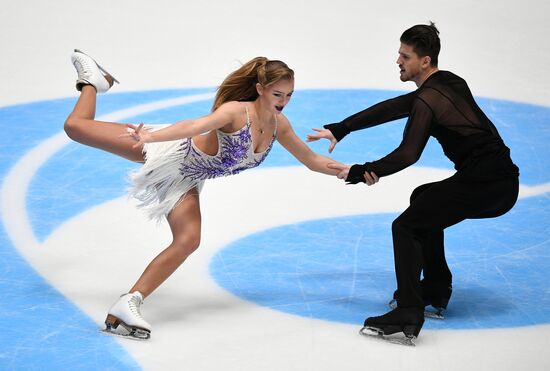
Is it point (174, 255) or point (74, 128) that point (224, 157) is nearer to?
point (174, 255)

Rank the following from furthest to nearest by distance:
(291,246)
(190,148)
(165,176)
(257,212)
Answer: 1. (257,212)
2. (291,246)
3. (165,176)
4. (190,148)

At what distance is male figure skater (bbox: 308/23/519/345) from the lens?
223 inches

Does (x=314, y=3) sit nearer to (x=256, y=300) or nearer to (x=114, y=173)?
(x=114, y=173)

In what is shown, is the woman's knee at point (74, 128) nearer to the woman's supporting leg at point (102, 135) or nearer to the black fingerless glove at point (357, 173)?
the woman's supporting leg at point (102, 135)

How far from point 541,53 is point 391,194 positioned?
4329mm

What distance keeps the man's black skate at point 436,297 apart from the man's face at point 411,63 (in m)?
1.26

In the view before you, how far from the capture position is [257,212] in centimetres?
758

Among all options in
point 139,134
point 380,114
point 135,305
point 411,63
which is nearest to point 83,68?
point 139,134

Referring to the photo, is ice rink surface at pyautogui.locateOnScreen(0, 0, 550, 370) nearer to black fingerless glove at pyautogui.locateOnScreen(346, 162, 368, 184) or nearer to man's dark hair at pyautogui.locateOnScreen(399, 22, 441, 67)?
black fingerless glove at pyautogui.locateOnScreen(346, 162, 368, 184)

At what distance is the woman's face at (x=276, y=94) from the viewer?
573 centimetres

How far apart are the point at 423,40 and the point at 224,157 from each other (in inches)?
52.4

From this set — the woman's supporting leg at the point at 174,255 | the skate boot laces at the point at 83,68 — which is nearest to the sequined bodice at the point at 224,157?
the woman's supporting leg at the point at 174,255

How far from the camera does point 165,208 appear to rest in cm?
607

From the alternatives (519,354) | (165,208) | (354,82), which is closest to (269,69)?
(165,208)
